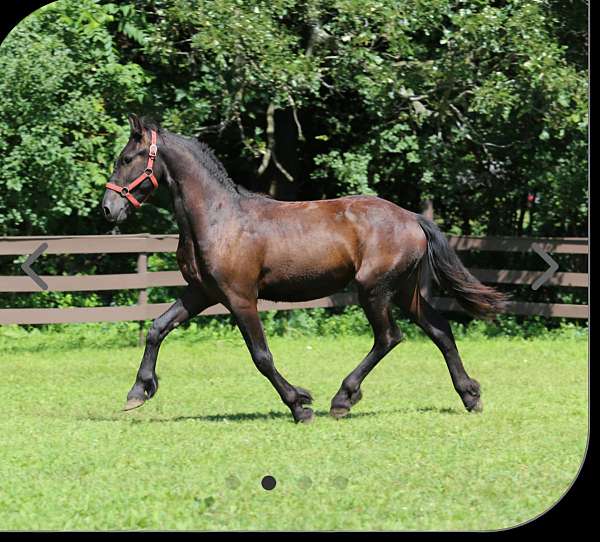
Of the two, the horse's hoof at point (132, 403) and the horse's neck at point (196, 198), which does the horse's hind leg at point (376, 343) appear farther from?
the horse's hoof at point (132, 403)

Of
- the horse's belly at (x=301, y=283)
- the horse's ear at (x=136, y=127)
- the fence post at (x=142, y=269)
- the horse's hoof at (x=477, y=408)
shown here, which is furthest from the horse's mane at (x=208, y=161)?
the fence post at (x=142, y=269)

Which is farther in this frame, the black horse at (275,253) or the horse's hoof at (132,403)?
the horse's hoof at (132,403)

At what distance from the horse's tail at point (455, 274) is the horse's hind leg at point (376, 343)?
45 cm

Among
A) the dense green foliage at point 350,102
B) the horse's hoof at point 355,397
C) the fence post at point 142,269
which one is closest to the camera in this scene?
the horse's hoof at point 355,397

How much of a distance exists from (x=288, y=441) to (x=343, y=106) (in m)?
4.39

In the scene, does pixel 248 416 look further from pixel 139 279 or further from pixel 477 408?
pixel 139 279

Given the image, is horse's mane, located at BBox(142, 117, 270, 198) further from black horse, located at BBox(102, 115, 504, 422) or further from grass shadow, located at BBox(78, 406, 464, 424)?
grass shadow, located at BBox(78, 406, 464, 424)

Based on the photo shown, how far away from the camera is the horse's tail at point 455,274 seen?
289 inches

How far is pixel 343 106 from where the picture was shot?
978 centimetres

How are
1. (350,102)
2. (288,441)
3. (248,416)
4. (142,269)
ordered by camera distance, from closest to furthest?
(288,441)
(248,416)
(142,269)
(350,102)

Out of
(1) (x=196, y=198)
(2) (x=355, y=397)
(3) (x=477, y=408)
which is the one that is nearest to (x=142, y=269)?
(1) (x=196, y=198)

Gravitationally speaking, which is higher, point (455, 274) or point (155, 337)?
point (455, 274)

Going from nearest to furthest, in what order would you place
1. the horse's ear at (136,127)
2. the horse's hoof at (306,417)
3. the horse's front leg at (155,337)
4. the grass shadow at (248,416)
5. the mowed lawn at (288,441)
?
the mowed lawn at (288,441), the horse's ear at (136,127), the horse's hoof at (306,417), the grass shadow at (248,416), the horse's front leg at (155,337)

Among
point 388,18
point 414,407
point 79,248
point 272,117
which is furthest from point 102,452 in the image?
point 388,18
